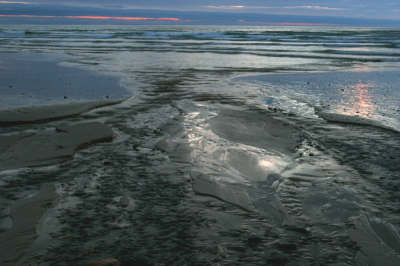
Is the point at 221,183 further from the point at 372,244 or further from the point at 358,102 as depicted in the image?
the point at 358,102

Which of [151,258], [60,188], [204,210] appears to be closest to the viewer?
[151,258]

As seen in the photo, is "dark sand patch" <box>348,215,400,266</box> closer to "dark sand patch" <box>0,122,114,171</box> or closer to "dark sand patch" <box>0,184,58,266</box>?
"dark sand patch" <box>0,184,58,266</box>

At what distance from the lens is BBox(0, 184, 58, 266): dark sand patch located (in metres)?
2.57

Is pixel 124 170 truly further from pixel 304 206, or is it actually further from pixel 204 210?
pixel 304 206

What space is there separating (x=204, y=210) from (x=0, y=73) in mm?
12700

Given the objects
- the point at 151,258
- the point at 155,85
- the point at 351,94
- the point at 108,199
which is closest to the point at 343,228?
the point at 151,258

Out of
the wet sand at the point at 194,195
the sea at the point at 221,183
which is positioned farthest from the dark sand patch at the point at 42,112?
the sea at the point at 221,183

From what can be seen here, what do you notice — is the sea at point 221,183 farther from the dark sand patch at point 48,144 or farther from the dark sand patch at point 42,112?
the dark sand patch at point 42,112

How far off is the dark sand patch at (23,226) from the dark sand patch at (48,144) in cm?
93

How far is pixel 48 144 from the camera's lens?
16.7 feet

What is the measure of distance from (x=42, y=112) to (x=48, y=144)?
2119 mm

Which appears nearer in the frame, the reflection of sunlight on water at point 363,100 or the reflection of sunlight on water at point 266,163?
the reflection of sunlight on water at point 266,163

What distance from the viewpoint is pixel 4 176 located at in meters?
3.97

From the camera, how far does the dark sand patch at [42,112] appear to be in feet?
20.6
